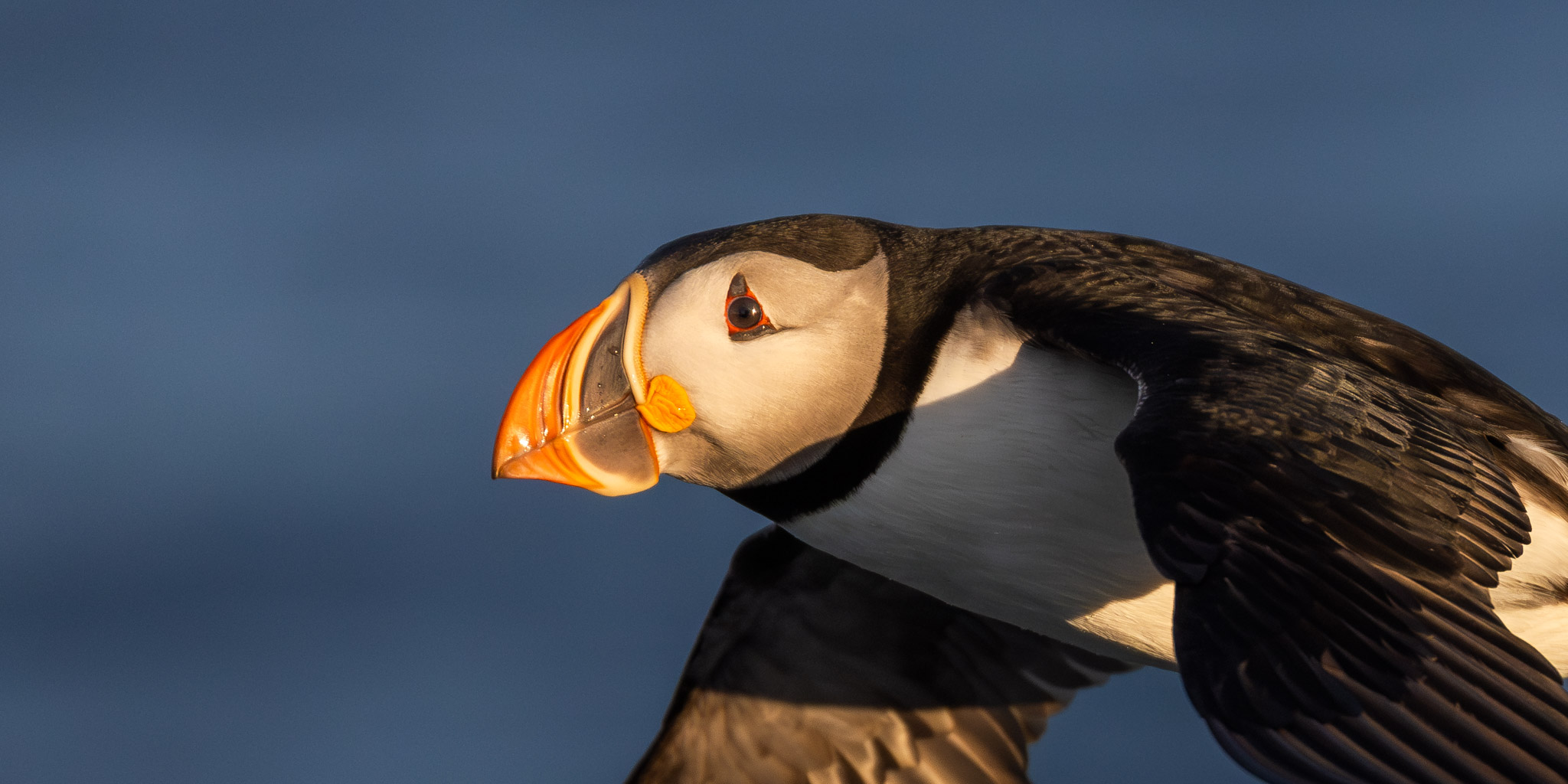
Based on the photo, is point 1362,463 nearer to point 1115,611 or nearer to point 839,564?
point 1115,611

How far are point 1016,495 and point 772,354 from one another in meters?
1.00

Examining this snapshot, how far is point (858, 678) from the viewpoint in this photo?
7.57 m

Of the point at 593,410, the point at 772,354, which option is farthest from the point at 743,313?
the point at 593,410

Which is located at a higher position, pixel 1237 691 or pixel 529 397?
pixel 529 397

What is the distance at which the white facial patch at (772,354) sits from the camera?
18.3ft

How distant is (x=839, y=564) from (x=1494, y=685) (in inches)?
158

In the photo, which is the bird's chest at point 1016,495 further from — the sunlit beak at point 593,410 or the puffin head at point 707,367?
the sunlit beak at point 593,410

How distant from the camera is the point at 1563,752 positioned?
3.52m

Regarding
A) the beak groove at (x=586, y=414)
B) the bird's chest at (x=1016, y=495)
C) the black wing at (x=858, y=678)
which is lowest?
the black wing at (x=858, y=678)

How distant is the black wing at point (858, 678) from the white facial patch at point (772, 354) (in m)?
1.86

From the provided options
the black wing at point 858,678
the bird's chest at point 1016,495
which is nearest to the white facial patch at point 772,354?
the bird's chest at point 1016,495

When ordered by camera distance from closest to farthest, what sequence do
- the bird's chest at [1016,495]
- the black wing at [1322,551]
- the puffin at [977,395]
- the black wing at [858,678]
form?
1. the black wing at [1322,551]
2. the puffin at [977,395]
3. the bird's chest at [1016,495]
4. the black wing at [858,678]

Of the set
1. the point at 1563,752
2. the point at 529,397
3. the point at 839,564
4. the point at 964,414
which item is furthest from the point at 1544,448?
the point at 529,397

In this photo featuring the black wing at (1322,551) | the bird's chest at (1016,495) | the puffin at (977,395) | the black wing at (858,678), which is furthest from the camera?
the black wing at (858,678)
